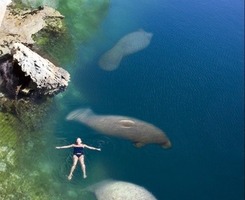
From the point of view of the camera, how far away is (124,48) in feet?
63.9

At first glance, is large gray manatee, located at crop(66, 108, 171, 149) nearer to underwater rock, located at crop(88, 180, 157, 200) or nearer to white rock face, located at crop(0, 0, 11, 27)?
underwater rock, located at crop(88, 180, 157, 200)

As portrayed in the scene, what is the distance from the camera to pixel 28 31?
17859mm

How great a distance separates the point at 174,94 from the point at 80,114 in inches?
168

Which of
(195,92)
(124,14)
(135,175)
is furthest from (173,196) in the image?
(124,14)

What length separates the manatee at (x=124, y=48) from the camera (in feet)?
59.9

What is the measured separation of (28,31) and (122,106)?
17.6 ft

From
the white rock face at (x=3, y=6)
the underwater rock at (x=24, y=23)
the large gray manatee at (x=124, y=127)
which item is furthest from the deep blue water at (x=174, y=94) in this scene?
the white rock face at (x=3, y=6)

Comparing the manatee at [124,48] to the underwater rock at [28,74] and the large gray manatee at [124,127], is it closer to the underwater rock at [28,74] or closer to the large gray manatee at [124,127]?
the large gray manatee at [124,127]

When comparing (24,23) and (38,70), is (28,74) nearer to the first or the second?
(38,70)

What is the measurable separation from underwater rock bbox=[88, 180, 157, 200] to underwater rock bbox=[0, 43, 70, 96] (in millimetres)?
4100

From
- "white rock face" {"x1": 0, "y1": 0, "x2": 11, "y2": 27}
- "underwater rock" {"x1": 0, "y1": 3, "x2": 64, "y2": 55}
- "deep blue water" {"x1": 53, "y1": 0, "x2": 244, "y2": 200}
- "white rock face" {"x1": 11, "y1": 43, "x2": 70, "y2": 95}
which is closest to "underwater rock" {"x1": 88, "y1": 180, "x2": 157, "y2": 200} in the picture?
"deep blue water" {"x1": 53, "y1": 0, "x2": 244, "y2": 200}

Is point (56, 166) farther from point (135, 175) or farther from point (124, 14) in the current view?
point (124, 14)

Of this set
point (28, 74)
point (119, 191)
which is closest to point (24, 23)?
point (28, 74)

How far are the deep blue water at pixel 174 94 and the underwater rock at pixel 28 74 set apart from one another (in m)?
1.20
